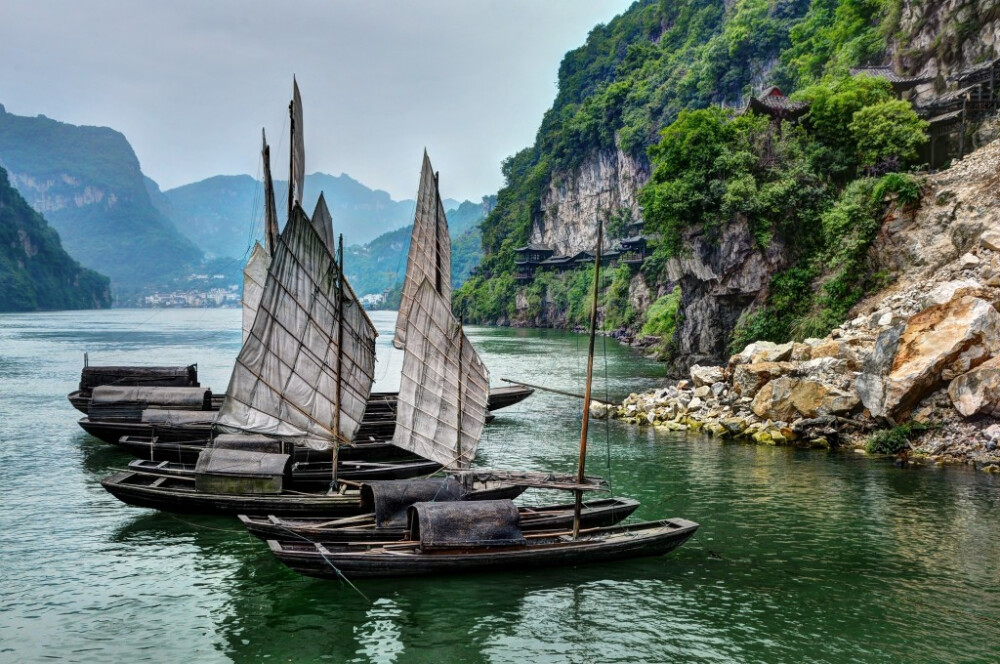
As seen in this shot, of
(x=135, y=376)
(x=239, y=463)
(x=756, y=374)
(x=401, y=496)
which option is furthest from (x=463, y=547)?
(x=135, y=376)

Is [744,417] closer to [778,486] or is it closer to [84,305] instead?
[778,486]

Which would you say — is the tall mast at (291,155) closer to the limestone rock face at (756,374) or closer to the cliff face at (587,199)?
the limestone rock face at (756,374)

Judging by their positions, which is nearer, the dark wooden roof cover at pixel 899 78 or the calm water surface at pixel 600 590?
the calm water surface at pixel 600 590

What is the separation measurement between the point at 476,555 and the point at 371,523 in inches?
113

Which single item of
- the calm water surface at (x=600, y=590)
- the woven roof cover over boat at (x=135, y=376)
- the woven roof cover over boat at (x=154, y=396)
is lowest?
the calm water surface at (x=600, y=590)

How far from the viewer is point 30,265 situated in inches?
6093

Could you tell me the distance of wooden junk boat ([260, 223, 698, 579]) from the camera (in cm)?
1323

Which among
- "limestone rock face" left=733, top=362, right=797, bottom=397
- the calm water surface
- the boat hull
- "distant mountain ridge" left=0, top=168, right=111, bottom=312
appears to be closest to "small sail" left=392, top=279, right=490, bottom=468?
the boat hull

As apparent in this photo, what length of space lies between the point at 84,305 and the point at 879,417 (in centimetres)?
19446

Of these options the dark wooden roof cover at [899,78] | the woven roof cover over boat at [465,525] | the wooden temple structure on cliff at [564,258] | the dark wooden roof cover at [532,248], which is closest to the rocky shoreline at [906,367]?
the dark wooden roof cover at [899,78]

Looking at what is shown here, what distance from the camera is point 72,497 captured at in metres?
20.0

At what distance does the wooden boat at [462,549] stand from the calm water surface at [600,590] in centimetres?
33

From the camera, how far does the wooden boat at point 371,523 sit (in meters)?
14.4

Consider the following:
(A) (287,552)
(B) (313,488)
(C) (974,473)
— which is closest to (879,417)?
(C) (974,473)
